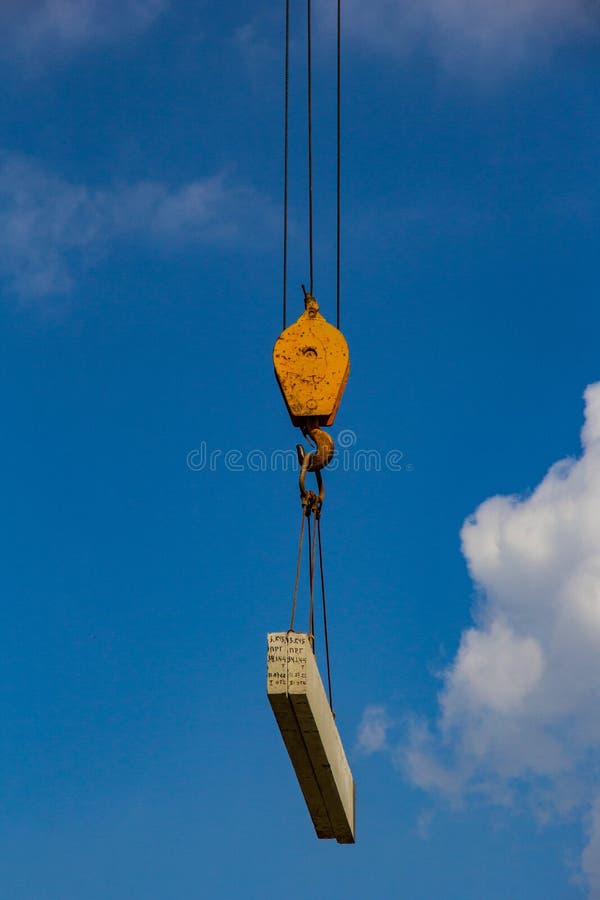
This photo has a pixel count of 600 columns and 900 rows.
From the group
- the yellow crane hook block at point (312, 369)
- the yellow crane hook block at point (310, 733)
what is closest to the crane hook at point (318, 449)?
the yellow crane hook block at point (312, 369)

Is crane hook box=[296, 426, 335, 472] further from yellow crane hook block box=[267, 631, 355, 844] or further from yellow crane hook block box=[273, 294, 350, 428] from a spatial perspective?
yellow crane hook block box=[267, 631, 355, 844]

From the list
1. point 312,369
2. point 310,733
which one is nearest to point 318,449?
point 312,369

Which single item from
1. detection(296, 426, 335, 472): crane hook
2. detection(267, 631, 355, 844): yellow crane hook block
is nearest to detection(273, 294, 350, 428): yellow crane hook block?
detection(296, 426, 335, 472): crane hook

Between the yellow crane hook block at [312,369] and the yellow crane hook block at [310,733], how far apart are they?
2338mm

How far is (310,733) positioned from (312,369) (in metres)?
3.17

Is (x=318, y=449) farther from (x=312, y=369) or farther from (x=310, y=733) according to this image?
(x=310, y=733)

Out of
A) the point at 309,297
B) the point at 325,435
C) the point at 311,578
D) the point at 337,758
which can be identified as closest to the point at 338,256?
the point at 309,297

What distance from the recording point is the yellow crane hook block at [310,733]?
10.8 meters

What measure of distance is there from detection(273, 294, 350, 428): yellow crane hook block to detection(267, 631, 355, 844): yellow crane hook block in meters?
2.34

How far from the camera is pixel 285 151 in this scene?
1527cm

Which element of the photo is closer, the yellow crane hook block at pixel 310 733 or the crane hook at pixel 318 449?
the yellow crane hook block at pixel 310 733

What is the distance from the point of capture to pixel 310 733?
36.7 feet

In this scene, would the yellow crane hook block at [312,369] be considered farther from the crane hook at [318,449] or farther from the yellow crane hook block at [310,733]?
the yellow crane hook block at [310,733]

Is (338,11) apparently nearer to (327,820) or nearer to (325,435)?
(325,435)
